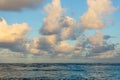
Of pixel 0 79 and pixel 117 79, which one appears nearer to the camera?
pixel 0 79

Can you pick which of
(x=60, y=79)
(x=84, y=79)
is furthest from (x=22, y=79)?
(x=84, y=79)

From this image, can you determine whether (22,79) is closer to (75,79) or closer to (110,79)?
(75,79)

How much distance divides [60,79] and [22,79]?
10.7 meters

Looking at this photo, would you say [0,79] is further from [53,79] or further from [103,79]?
[103,79]

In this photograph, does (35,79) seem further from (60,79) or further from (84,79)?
(84,79)

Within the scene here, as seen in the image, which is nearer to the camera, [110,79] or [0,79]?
[0,79]

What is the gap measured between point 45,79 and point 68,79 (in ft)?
21.2

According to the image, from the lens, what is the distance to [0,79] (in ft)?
286

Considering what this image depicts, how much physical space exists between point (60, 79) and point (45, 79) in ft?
13.8

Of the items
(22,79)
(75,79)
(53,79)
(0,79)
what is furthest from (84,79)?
(0,79)

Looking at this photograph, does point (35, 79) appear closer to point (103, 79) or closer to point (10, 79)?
point (10, 79)

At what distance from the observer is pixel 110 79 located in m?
93.7

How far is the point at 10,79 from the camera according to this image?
90.7 m

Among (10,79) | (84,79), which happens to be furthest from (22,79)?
(84,79)
